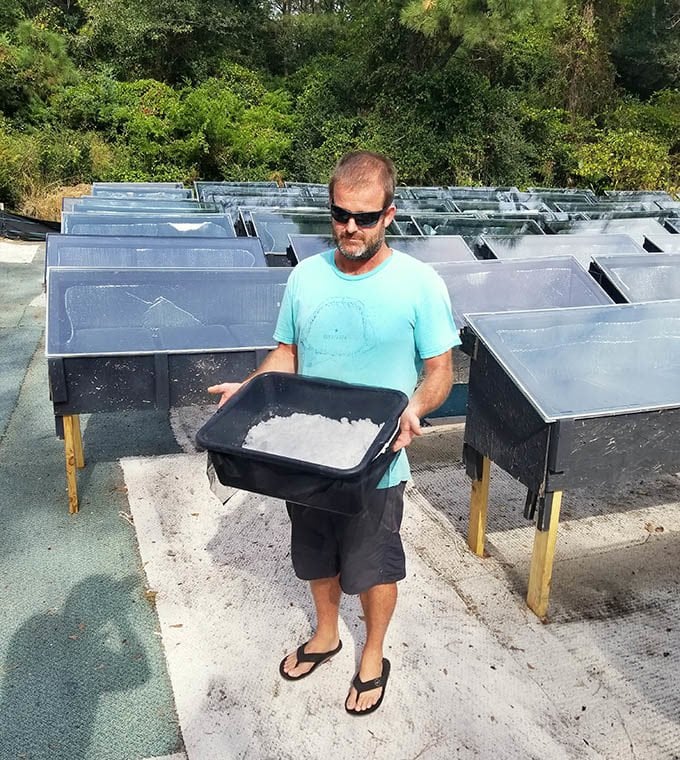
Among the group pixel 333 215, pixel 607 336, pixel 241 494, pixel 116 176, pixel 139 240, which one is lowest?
pixel 116 176

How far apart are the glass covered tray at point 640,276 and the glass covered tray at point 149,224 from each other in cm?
339

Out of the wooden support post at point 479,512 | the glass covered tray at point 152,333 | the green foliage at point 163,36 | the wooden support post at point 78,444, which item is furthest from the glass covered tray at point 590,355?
the green foliage at point 163,36

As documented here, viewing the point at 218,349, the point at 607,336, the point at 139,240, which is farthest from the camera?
the point at 139,240

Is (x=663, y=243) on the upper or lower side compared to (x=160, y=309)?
lower

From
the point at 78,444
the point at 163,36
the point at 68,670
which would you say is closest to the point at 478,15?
the point at 163,36

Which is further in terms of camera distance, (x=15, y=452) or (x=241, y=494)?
(x=15, y=452)

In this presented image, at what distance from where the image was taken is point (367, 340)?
215cm

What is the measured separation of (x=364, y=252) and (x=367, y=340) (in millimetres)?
276

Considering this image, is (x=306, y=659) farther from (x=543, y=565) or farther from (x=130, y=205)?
(x=130, y=205)

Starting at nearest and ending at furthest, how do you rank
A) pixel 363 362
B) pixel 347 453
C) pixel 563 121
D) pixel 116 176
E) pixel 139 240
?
pixel 347 453
pixel 363 362
pixel 139 240
pixel 116 176
pixel 563 121

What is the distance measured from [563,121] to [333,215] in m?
18.0

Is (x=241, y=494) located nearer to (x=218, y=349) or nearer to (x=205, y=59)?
(x=218, y=349)

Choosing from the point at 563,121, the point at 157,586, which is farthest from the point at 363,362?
the point at 563,121

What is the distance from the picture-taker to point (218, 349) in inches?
148
